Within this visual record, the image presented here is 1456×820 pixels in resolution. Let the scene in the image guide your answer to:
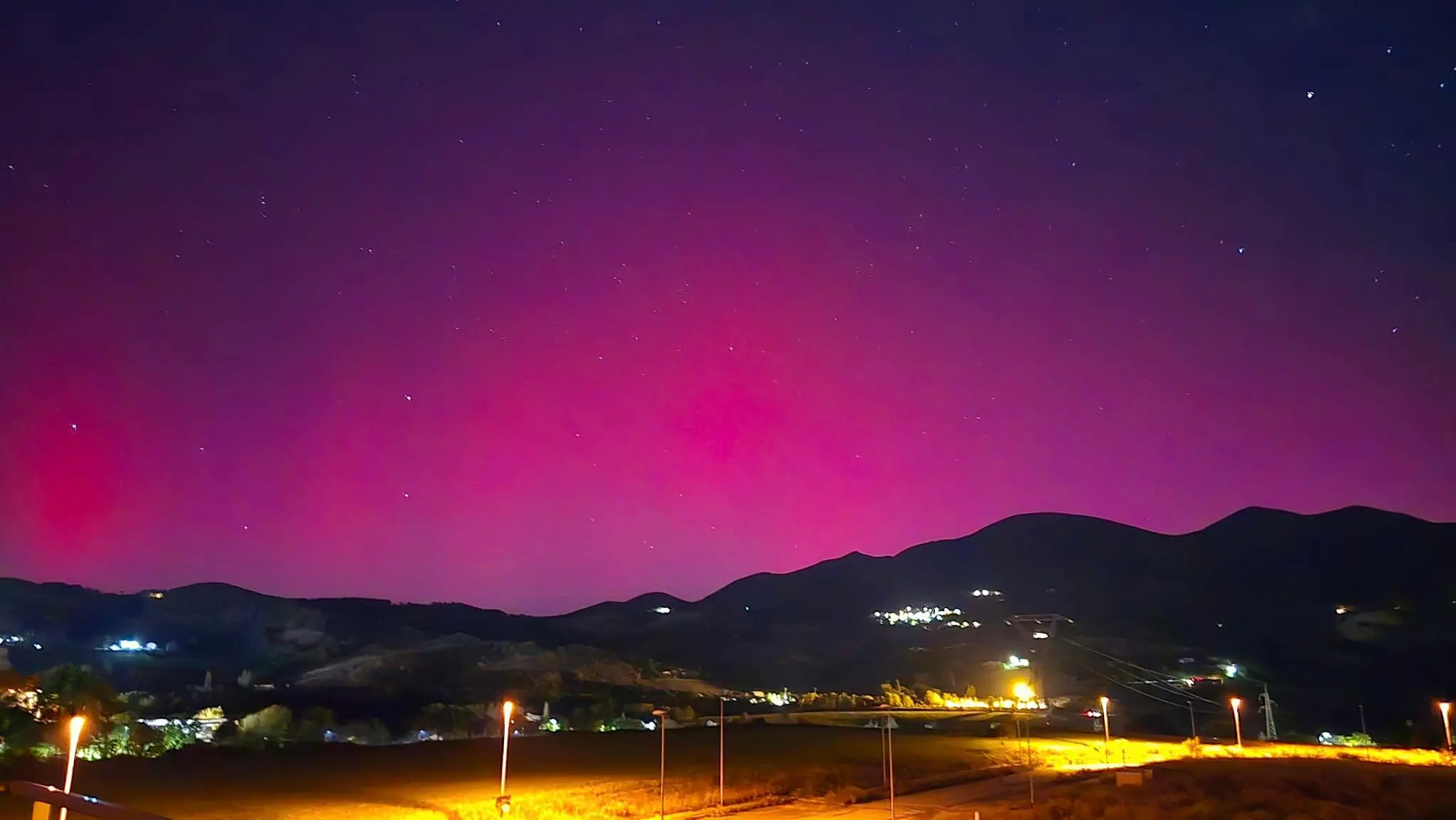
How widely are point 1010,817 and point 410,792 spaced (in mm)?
13038

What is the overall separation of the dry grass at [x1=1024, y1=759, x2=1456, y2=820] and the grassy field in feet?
16.1

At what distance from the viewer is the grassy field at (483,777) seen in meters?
20.0

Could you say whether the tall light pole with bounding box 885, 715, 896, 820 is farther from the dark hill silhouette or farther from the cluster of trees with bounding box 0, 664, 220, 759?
the dark hill silhouette

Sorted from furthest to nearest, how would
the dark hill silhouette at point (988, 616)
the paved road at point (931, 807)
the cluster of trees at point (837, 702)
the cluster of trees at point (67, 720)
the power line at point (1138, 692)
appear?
the dark hill silhouette at point (988, 616) → the power line at point (1138, 692) → the cluster of trees at point (837, 702) → the cluster of trees at point (67, 720) → the paved road at point (931, 807)

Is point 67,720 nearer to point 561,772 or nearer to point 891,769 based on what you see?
point 561,772

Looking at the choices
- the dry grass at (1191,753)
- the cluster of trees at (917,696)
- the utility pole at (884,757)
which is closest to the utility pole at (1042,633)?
the cluster of trees at (917,696)

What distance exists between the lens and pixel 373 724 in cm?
3841

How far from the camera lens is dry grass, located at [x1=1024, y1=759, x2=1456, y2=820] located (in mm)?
19547

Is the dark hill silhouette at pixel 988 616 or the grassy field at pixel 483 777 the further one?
the dark hill silhouette at pixel 988 616

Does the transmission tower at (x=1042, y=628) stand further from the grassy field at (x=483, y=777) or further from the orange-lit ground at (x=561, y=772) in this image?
the grassy field at (x=483, y=777)

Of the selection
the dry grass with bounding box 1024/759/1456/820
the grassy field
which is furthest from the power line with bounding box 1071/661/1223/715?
the dry grass with bounding box 1024/759/1456/820

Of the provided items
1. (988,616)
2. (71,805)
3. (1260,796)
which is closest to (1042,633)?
(988,616)

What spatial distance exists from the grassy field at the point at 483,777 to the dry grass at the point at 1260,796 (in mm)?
4893

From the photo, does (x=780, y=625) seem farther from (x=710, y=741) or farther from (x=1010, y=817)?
(x=1010, y=817)
